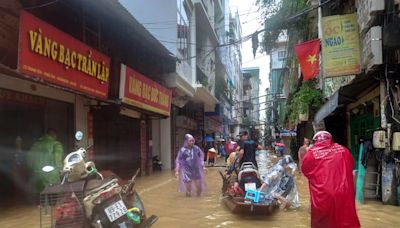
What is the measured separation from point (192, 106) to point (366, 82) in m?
23.0

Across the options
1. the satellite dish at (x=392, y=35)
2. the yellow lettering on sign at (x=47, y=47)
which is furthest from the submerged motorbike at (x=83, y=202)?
the satellite dish at (x=392, y=35)

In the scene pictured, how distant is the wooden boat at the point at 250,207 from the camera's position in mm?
8641

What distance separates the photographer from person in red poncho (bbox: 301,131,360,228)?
5.89 meters

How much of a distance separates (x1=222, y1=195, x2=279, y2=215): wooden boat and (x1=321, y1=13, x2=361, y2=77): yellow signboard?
478 centimetres

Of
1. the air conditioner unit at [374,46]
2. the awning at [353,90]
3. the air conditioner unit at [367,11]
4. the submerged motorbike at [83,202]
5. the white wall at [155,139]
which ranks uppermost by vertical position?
the air conditioner unit at [367,11]

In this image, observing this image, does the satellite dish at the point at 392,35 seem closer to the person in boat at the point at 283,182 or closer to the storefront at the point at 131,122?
the person in boat at the point at 283,182

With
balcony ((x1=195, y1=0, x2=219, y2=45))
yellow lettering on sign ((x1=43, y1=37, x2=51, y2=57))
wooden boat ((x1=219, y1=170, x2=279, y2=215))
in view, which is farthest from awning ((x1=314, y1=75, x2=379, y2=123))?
balcony ((x1=195, y1=0, x2=219, y2=45))

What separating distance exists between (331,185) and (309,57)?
39.3 ft

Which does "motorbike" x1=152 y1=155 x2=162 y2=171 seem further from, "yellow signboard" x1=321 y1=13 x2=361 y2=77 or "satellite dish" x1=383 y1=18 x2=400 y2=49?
"satellite dish" x1=383 y1=18 x2=400 y2=49

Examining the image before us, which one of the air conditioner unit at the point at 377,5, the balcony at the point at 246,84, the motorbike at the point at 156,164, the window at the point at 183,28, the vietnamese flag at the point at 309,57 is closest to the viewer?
the air conditioner unit at the point at 377,5

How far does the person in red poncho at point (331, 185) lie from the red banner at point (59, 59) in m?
5.09

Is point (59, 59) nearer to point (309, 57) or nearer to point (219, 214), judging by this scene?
point (219, 214)

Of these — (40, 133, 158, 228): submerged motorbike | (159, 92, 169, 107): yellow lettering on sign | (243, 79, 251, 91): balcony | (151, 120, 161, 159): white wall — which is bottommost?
(40, 133, 158, 228): submerged motorbike

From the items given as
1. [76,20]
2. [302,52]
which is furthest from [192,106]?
[76,20]
